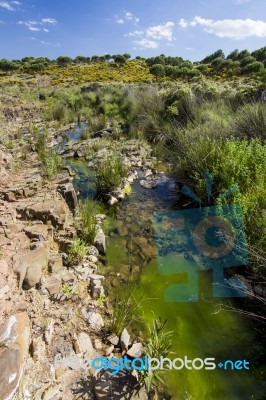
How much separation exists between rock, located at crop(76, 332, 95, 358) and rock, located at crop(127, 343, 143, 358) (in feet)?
1.10

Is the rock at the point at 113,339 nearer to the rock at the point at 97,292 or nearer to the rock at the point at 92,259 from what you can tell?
the rock at the point at 97,292

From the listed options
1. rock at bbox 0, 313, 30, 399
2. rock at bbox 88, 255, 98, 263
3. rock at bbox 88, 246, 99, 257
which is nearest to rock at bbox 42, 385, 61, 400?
rock at bbox 0, 313, 30, 399

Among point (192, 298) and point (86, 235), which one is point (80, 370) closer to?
point (192, 298)

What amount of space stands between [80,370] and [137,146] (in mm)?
6726

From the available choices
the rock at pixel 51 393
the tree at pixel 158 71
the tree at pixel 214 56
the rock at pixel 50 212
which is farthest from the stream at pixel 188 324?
the tree at pixel 214 56

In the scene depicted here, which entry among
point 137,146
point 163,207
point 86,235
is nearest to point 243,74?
point 137,146

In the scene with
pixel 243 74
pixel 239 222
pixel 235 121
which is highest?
pixel 243 74

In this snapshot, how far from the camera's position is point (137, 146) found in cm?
805

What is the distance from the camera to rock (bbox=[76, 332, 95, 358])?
89.4 inches

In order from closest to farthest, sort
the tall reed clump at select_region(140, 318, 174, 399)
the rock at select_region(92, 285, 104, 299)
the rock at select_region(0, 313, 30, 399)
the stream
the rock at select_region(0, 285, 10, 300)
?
the rock at select_region(0, 313, 30, 399)
the tall reed clump at select_region(140, 318, 174, 399)
the stream
the rock at select_region(0, 285, 10, 300)
the rock at select_region(92, 285, 104, 299)

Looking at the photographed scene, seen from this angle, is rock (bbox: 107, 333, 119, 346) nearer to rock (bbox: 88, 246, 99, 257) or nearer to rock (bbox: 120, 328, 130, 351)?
rock (bbox: 120, 328, 130, 351)

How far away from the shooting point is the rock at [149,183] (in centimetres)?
587

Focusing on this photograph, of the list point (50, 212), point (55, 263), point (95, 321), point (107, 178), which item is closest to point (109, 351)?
point (95, 321)

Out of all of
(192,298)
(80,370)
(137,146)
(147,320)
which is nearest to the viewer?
(80,370)
